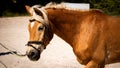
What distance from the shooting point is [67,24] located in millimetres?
4359

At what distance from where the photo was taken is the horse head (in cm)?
396

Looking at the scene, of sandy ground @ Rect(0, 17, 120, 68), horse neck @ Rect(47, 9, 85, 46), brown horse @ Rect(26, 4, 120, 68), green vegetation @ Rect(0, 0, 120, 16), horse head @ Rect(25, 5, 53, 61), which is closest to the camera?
horse head @ Rect(25, 5, 53, 61)

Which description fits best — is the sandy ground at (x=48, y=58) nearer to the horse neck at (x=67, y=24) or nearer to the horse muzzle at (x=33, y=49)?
the horse neck at (x=67, y=24)

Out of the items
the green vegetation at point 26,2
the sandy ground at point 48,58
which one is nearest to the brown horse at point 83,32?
the sandy ground at point 48,58

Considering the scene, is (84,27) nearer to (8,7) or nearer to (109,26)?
(109,26)

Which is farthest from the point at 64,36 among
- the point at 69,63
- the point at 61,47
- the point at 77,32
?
the point at 61,47

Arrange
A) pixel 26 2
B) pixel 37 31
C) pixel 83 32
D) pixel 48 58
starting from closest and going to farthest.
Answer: pixel 37 31
pixel 83 32
pixel 48 58
pixel 26 2

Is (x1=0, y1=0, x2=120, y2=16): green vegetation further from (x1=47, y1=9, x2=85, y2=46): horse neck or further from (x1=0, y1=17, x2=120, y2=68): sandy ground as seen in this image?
(x1=47, y1=9, x2=85, y2=46): horse neck

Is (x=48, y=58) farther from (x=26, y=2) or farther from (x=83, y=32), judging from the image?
(x=26, y=2)

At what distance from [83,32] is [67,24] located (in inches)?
12.1

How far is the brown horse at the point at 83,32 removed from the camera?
4.07 m

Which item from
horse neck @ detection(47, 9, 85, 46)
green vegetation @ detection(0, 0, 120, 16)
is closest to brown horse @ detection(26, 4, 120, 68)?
horse neck @ detection(47, 9, 85, 46)

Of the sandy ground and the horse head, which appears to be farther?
the sandy ground

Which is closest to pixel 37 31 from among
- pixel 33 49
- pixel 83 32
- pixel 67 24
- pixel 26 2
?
pixel 33 49
